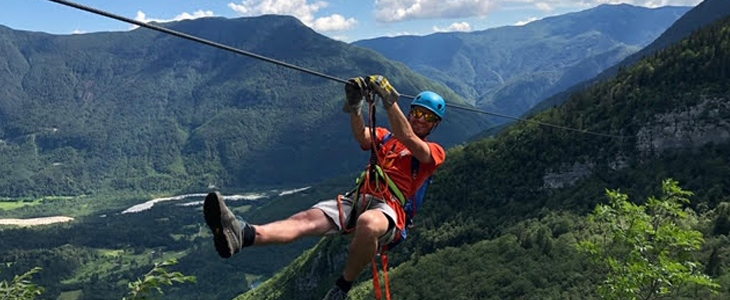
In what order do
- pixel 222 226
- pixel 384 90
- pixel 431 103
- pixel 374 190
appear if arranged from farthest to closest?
pixel 431 103 < pixel 374 190 < pixel 384 90 < pixel 222 226

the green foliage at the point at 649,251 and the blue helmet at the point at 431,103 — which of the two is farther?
the green foliage at the point at 649,251

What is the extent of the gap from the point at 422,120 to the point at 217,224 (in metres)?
2.82

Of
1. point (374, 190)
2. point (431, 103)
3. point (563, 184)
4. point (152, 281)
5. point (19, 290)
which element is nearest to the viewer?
point (374, 190)

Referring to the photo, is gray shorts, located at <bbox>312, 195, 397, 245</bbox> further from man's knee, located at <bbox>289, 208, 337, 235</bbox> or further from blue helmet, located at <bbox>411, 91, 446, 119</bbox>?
blue helmet, located at <bbox>411, 91, 446, 119</bbox>

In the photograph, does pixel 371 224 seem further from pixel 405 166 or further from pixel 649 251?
pixel 649 251

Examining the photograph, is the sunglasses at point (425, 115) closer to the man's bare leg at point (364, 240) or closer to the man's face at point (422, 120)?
the man's face at point (422, 120)

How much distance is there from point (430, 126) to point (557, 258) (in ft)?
204

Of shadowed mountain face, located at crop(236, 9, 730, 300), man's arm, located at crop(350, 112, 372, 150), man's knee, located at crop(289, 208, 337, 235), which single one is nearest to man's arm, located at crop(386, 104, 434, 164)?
man's arm, located at crop(350, 112, 372, 150)

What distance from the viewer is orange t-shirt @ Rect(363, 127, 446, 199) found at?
6629 mm

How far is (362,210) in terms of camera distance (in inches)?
253

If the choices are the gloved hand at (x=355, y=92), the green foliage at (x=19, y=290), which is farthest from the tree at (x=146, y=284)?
the gloved hand at (x=355, y=92)

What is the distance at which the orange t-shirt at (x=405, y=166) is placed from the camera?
6.63 meters

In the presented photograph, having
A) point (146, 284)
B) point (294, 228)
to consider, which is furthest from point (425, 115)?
point (146, 284)

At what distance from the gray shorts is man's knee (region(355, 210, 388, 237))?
0.17 metres
